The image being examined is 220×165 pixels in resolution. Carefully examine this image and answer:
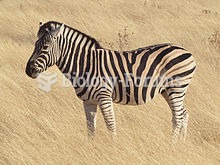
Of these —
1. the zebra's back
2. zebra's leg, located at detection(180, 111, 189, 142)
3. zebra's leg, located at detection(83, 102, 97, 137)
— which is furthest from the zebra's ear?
zebra's leg, located at detection(180, 111, 189, 142)

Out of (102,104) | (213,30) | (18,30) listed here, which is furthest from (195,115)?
(18,30)

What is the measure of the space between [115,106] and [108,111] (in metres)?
1.20

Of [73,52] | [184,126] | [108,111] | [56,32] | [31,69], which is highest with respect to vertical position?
[56,32]

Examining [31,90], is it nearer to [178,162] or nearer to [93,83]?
[93,83]

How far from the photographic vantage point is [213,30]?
448 inches

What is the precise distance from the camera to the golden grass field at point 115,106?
538 cm

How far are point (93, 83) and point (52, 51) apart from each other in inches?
28.5

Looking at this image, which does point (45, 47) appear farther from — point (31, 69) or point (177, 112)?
point (177, 112)

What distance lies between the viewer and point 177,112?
660 cm

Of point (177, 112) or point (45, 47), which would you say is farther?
point (177, 112)

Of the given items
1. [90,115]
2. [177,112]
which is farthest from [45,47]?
[177,112]

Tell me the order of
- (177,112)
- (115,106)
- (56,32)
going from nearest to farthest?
1. (56,32)
2. (177,112)
3. (115,106)

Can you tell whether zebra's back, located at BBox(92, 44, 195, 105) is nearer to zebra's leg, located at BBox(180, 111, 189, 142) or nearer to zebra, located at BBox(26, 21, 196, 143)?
zebra, located at BBox(26, 21, 196, 143)

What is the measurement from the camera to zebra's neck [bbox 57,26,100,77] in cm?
623
